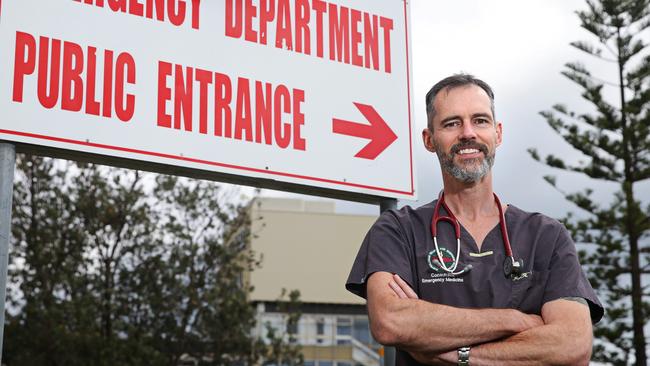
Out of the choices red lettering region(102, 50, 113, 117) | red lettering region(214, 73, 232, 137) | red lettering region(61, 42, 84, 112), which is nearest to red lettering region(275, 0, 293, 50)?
red lettering region(214, 73, 232, 137)

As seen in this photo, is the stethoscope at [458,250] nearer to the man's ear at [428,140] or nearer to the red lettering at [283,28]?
the man's ear at [428,140]

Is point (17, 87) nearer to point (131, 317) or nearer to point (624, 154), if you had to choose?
point (131, 317)

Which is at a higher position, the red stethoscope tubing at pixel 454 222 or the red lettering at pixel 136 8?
the red lettering at pixel 136 8

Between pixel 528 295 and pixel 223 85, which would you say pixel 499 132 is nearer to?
pixel 528 295

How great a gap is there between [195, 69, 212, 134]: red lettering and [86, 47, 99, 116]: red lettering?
1.35ft

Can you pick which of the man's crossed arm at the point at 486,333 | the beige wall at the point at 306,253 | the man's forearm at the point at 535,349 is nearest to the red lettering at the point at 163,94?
the man's crossed arm at the point at 486,333

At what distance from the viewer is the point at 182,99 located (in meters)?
3.56

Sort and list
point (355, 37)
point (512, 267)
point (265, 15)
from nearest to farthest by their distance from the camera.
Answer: point (512, 267) < point (265, 15) < point (355, 37)

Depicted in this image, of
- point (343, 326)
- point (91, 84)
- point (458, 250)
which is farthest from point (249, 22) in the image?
point (343, 326)

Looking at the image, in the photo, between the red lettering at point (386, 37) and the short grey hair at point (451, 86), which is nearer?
the short grey hair at point (451, 86)

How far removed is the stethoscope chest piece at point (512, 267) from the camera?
2.58m

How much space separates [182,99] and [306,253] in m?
46.8

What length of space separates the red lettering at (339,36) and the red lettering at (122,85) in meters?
0.92

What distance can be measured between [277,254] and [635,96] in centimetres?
3219
